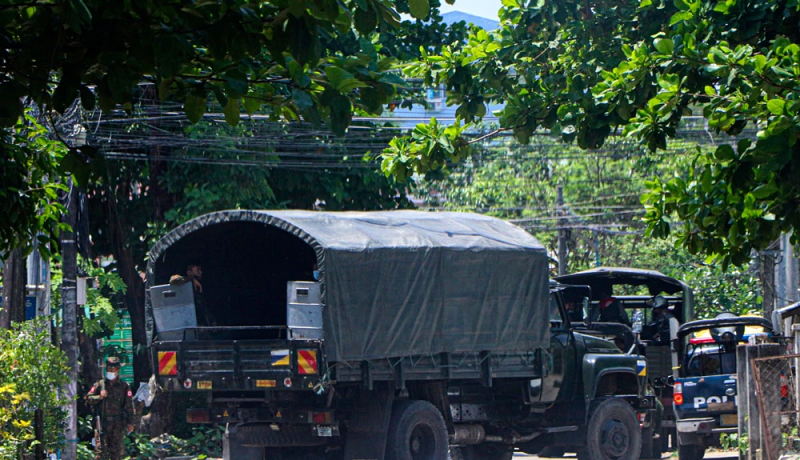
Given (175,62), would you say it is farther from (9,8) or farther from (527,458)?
(527,458)

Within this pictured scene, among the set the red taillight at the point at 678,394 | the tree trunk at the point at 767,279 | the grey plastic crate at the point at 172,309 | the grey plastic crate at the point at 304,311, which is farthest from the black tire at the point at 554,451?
the tree trunk at the point at 767,279

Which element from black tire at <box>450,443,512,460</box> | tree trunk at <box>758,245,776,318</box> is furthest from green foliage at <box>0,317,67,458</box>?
tree trunk at <box>758,245,776,318</box>

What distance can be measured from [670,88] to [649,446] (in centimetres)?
1071

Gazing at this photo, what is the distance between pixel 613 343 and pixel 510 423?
7.28 ft

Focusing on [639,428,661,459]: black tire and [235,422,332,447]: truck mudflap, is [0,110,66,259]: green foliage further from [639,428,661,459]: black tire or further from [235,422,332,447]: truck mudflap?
[639,428,661,459]: black tire

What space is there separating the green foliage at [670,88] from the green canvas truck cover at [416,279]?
1.64m

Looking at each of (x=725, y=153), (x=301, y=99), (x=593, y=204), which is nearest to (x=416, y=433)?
(x=725, y=153)

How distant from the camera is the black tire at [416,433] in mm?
12766

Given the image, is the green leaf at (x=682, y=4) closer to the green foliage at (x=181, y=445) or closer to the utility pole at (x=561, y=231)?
the green foliage at (x=181, y=445)

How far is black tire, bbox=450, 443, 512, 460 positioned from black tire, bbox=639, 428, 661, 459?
9.67ft

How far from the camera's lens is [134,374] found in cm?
2025

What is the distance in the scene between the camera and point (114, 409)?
1479 centimetres

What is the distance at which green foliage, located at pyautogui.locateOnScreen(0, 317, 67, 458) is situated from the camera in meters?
10.4

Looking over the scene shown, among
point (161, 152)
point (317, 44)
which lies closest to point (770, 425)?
A: point (317, 44)
